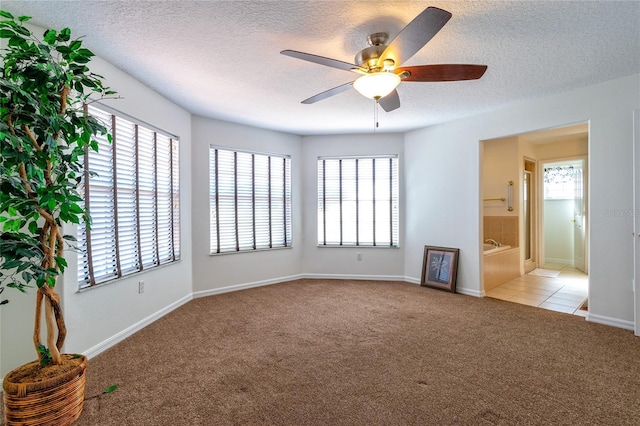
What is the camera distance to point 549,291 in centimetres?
438

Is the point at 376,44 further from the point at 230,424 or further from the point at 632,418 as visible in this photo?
the point at 632,418

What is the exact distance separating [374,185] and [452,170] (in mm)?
1278

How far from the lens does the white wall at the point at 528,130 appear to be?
3.02 metres

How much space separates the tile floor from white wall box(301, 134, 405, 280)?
158 centimetres

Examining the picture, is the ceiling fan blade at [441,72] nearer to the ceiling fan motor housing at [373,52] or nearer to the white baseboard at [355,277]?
the ceiling fan motor housing at [373,52]

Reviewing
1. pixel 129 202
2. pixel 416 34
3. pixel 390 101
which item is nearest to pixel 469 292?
pixel 390 101

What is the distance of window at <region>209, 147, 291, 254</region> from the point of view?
4.39 metres

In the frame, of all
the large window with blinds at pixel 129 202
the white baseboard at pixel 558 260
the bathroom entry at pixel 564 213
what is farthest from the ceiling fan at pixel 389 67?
the white baseboard at pixel 558 260

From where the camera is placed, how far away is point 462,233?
4.35 m

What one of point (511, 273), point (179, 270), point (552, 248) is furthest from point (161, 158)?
point (552, 248)

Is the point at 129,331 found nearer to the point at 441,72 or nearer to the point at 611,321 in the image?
the point at 441,72

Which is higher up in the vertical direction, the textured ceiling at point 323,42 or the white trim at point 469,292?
the textured ceiling at point 323,42

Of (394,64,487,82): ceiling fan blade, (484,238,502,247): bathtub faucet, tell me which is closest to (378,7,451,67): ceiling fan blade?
(394,64,487,82): ceiling fan blade

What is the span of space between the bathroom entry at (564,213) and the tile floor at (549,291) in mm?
791
